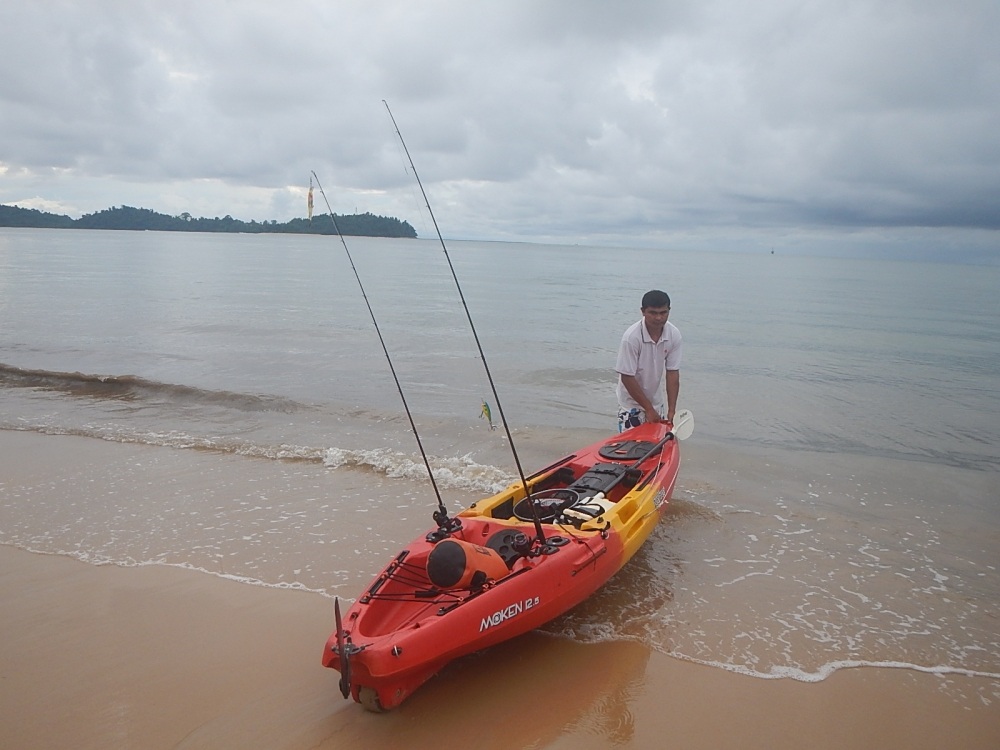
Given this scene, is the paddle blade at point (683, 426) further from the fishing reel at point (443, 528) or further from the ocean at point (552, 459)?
the fishing reel at point (443, 528)

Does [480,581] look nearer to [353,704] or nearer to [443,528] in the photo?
[443,528]

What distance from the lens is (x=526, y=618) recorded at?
13.3ft

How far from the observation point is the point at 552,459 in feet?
32.1

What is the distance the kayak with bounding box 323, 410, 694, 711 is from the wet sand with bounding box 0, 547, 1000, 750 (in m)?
0.34

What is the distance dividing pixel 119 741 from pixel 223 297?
96.2 feet

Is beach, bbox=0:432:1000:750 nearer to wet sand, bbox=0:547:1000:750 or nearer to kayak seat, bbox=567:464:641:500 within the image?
wet sand, bbox=0:547:1000:750

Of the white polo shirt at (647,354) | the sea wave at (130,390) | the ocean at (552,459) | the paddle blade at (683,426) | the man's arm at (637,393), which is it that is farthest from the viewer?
the sea wave at (130,390)

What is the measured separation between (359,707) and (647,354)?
430 cm

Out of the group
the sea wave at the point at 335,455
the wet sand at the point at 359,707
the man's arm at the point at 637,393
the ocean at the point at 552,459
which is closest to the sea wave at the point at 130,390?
the ocean at the point at 552,459

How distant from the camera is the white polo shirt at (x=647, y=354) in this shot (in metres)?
6.56

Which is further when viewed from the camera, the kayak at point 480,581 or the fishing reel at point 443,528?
the fishing reel at point 443,528

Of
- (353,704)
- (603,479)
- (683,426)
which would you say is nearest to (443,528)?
(353,704)

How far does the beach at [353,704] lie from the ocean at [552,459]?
313 millimetres

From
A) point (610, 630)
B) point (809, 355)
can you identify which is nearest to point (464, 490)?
point (610, 630)
